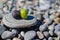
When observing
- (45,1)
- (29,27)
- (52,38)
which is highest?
(45,1)

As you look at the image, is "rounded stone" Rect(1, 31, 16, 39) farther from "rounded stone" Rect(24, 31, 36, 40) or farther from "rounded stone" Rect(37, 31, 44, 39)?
"rounded stone" Rect(37, 31, 44, 39)

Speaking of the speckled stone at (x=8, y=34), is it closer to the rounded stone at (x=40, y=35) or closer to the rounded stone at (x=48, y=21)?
the rounded stone at (x=40, y=35)

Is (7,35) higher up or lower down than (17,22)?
lower down

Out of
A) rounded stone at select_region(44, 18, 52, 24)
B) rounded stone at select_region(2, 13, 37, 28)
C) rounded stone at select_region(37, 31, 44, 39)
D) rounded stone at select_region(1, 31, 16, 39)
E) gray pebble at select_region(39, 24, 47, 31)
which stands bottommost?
rounded stone at select_region(37, 31, 44, 39)

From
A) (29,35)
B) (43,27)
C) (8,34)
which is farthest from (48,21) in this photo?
(8,34)

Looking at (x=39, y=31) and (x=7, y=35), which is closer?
(x=7, y=35)

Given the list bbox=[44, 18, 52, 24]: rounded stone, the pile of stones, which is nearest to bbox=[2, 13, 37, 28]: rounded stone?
the pile of stones

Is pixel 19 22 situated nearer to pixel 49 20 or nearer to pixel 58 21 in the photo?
pixel 49 20

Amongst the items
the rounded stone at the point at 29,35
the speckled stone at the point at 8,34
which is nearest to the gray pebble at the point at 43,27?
the rounded stone at the point at 29,35

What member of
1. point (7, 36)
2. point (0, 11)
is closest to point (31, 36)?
point (7, 36)

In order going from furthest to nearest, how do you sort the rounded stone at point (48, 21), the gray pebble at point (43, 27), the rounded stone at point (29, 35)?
the rounded stone at point (48, 21) < the gray pebble at point (43, 27) < the rounded stone at point (29, 35)

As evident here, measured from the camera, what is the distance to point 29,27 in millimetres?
1828

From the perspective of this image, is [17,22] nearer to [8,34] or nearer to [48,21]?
[8,34]

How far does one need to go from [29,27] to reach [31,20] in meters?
0.07
